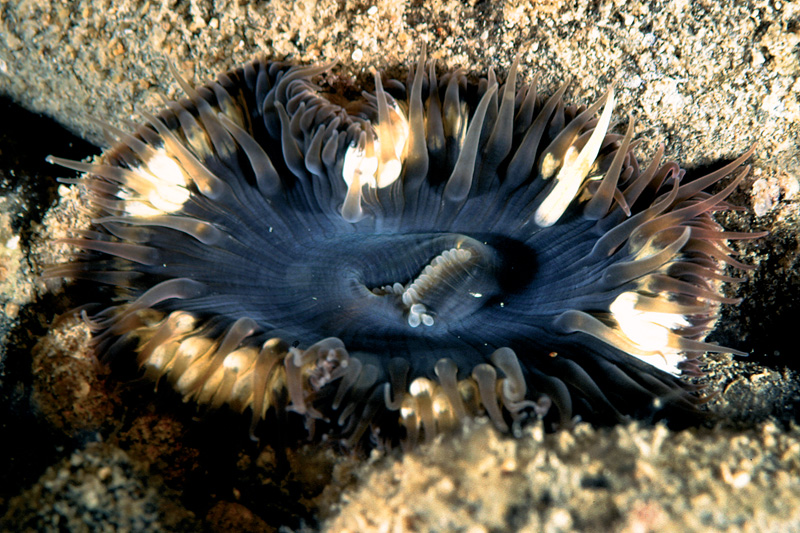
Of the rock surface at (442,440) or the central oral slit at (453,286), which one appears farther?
the central oral slit at (453,286)

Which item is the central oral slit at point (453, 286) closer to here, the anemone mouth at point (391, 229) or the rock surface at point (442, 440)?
the anemone mouth at point (391, 229)

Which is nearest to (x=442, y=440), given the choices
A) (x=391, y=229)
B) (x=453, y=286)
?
(x=453, y=286)

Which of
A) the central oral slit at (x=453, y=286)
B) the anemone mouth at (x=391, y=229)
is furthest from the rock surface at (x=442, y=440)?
the central oral slit at (x=453, y=286)

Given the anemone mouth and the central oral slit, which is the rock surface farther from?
the central oral slit

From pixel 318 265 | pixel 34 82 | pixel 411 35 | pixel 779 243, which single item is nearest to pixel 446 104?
pixel 411 35

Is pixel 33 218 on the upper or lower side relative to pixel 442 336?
upper

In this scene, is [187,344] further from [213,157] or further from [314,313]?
[213,157]

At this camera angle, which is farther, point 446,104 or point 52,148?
point 52,148

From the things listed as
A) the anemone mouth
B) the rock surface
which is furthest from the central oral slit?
the rock surface
